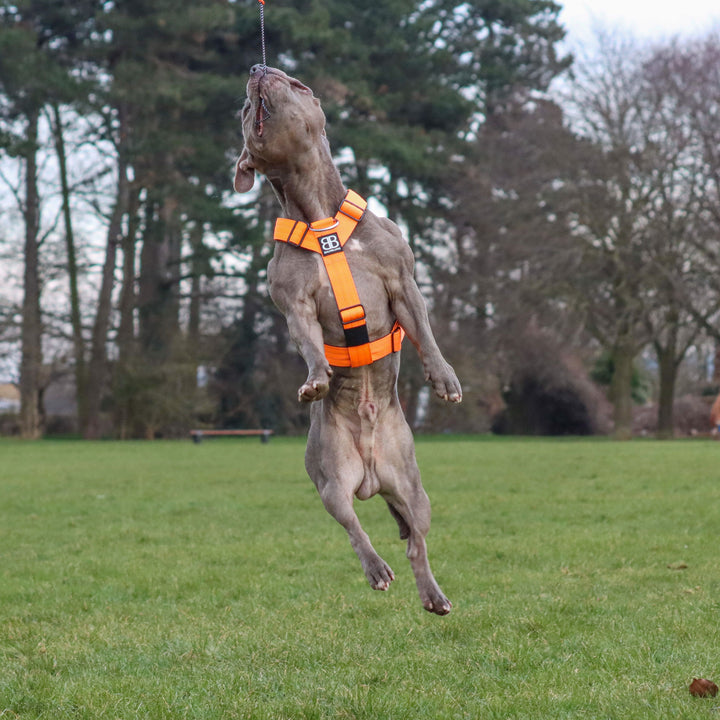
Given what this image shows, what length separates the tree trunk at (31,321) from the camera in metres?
43.8

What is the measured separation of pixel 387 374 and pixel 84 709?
289 centimetres

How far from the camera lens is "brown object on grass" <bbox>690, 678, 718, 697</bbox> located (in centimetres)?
598

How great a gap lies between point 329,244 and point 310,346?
1.58 ft

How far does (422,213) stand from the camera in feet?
150

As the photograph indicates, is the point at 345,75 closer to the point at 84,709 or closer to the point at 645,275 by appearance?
the point at 645,275

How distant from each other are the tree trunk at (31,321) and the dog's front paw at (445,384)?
41460 millimetres

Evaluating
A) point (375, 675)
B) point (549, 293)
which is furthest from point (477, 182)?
point (375, 675)

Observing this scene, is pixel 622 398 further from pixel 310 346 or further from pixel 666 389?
pixel 310 346

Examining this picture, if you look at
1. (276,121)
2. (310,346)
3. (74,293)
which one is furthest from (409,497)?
(74,293)

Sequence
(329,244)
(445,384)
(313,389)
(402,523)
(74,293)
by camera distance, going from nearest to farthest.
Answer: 1. (313,389)
2. (445,384)
3. (329,244)
4. (402,523)
5. (74,293)

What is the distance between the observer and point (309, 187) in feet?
14.8

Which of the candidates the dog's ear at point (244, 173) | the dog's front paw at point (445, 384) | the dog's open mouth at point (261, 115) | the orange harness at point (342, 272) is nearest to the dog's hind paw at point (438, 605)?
the dog's front paw at point (445, 384)

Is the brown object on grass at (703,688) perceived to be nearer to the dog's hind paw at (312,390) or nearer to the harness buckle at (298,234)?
the dog's hind paw at (312,390)

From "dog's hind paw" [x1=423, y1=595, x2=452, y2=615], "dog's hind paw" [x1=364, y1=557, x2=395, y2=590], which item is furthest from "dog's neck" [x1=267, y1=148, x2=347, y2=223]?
"dog's hind paw" [x1=423, y1=595, x2=452, y2=615]
